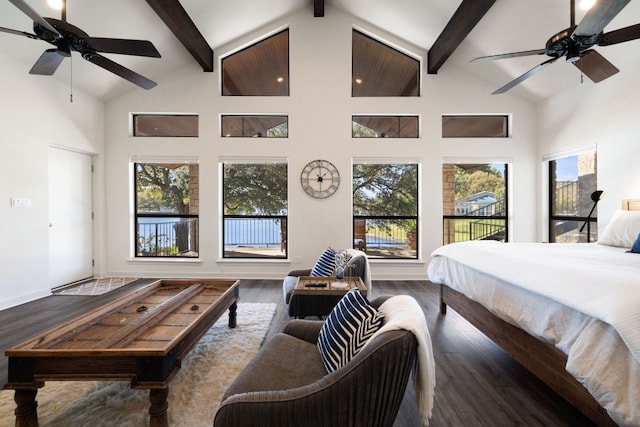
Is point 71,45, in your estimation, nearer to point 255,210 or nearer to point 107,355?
point 107,355

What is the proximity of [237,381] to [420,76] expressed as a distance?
17.2 ft

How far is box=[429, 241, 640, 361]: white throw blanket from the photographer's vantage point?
4.00 feet

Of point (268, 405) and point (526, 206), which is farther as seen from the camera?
point (526, 206)

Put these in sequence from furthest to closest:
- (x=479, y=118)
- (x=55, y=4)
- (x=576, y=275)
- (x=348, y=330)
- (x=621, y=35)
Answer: (x=479, y=118), (x=55, y=4), (x=621, y=35), (x=576, y=275), (x=348, y=330)

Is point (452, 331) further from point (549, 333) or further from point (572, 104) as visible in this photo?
point (572, 104)

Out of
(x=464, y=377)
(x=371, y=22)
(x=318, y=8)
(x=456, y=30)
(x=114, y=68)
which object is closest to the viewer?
(x=464, y=377)

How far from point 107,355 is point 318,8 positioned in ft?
17.4

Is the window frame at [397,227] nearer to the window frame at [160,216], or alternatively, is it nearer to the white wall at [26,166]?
the window frame at [160,216]

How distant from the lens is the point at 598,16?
193 cm

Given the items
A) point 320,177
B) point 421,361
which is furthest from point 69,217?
point 421,361

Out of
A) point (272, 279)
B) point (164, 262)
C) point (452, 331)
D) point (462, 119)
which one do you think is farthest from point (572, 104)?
point (164, 262)

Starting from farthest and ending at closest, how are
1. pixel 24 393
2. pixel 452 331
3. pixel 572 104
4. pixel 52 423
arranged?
pixel 572 104, pixel 452 331, pixel 52 423, pixel 24 393

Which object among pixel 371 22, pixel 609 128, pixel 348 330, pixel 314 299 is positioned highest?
pixel 371 22

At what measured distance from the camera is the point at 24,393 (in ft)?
4.83
